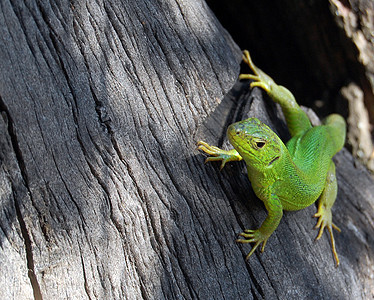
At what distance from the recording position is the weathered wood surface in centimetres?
226

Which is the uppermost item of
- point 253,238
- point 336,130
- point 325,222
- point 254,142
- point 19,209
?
point 254,142

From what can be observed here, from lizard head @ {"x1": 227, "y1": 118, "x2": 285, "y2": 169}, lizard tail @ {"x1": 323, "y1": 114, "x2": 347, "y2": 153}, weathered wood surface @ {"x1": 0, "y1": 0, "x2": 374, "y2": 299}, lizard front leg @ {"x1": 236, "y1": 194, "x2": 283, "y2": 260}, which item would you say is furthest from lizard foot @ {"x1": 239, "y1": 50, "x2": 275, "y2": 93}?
lizard front leg @ {"x1": 236, "y1": 194, "x2": 283, "y2": 260}

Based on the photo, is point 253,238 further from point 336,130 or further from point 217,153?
point 336,130

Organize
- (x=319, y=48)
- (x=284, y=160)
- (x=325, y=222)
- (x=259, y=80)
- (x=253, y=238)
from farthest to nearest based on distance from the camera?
1. (x=319, y=48)
2. (x=259, y=80)
3. (x=325, y=222)
4. (x=284, y=160)
5. (x=253, y=238)

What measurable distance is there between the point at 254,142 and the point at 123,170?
3.21 feet

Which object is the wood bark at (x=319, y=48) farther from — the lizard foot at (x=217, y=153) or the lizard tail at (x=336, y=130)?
the lizard foot at (x=217, y=153)

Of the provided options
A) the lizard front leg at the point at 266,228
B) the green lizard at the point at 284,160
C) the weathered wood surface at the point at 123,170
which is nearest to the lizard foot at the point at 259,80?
the green lizard at the point at 284,160

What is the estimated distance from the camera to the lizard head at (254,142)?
2.55m

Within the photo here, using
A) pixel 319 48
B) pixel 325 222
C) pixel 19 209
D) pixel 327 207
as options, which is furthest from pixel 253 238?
pixel 319 48

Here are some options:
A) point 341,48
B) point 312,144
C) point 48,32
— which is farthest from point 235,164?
point 341,48

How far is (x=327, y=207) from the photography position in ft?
10.9

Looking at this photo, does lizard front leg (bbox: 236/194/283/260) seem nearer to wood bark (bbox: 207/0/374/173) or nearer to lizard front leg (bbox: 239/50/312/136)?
lizard front leg (bbox: 239/50/312/136)

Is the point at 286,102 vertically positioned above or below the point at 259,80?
below

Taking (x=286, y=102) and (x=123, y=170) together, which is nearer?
(x=123, y=170)
